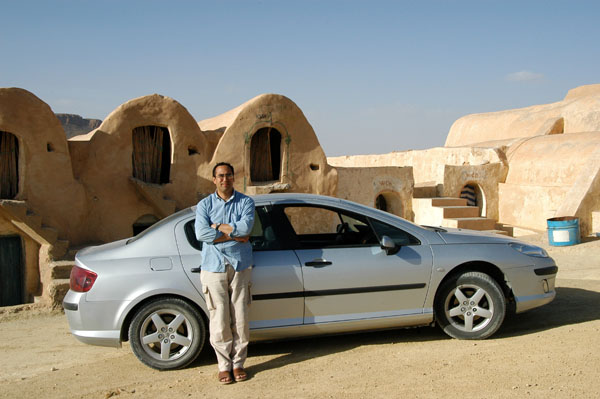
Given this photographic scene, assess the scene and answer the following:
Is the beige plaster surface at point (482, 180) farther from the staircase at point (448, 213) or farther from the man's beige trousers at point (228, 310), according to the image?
the man's beige trousers at point (228, 310)

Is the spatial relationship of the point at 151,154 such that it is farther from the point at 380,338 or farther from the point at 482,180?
the point at 482,180

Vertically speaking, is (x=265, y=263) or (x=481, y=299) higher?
(x=265, y=263)

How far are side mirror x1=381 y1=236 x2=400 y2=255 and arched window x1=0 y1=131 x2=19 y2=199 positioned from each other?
31.5ft

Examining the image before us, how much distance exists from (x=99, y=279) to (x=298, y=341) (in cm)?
197

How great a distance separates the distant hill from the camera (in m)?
37.7

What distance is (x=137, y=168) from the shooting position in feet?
42.9

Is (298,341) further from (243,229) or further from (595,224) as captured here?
(595,224)

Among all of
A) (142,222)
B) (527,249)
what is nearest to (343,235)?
(527,249)

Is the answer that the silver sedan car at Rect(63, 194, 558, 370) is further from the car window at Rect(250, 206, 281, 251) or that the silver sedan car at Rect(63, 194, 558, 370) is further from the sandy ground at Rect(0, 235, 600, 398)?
the sandy ground at Rect(0, 235, 600, 398)

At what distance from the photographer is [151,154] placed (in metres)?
13.3

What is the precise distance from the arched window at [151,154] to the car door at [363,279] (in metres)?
9.18

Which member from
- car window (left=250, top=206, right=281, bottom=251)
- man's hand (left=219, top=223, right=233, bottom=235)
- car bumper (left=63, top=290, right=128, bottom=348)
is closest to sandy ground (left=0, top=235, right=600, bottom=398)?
car bumper (left=63, top=290, right=128, bottom=348)

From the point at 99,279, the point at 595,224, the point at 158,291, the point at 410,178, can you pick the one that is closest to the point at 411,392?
the point at 158,291

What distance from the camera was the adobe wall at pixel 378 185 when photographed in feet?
56.5
